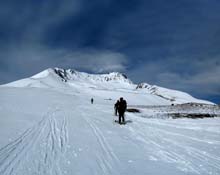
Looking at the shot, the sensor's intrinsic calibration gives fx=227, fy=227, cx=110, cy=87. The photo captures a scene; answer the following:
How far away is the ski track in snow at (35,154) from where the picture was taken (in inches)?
246

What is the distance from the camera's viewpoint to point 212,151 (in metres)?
9.27

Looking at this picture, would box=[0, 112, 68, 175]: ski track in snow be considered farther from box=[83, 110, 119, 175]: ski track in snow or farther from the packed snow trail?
box=[83, 110, 119, 175]: ski track in snow

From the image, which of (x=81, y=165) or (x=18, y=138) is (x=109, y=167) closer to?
(x=81, y=165)

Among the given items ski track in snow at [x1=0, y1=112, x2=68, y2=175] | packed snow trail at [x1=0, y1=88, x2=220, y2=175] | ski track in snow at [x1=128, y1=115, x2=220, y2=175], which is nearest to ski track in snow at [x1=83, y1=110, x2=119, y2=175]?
packed snow trail at [x1=0, y1=88, x2=220, y2=175]

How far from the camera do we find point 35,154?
7.66 m

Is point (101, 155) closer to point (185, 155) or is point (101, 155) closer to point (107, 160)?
point (107, 160)

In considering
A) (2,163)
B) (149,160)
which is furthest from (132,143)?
(2,163)

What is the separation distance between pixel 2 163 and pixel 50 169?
1.50m

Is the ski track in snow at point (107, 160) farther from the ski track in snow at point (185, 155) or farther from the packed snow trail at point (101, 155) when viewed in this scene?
the ski track in snow at point (185, 155)

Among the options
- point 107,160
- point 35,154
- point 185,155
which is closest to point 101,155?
point 107,160

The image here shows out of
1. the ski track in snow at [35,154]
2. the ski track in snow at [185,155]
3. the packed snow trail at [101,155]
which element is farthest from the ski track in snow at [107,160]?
the ski track in snow at [185,155]

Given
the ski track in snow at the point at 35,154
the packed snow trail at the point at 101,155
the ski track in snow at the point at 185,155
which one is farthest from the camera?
the ski track in snow at the point at 185,155

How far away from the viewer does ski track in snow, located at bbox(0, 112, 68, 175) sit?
20.5ft

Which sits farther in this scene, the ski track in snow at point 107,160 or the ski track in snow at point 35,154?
the ski track in snow at point 107,160
